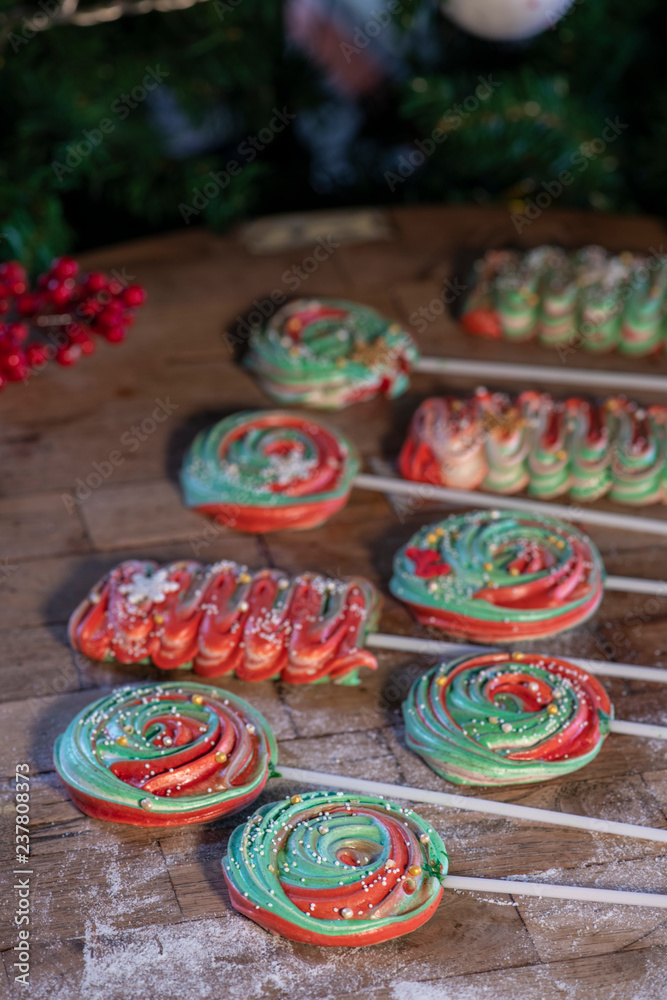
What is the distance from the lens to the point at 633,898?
148 centimetres

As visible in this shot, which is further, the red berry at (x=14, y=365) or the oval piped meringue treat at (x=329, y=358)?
the oval piped meringue treat at (x=329, y=358)

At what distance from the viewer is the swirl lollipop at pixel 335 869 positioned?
1.44 metres

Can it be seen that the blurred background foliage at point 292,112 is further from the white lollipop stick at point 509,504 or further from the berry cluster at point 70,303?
the white lollipop stick at point 509,504

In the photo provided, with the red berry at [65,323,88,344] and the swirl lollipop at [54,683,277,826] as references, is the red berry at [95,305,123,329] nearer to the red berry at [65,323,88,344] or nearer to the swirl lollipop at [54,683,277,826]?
the red berry at [65,323,88,344]

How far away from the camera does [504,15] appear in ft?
7.13

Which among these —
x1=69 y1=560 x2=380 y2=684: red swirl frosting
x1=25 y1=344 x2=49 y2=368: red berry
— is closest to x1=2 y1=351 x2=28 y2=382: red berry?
x1=25 y1=344 x2=49 y2=368: red berry

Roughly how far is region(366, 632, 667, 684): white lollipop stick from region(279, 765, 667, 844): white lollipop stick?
269 millimetres

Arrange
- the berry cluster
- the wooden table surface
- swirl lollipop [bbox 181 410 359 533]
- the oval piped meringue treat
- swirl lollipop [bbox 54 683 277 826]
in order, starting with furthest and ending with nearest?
the oval piped meringue treat < the berry cluster < swirl lollipop [bbox 181 410 359 533] < swirl lollipop [bbox 54 683 277 826] < the wooden table surface

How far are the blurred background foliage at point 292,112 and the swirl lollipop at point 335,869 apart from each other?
5.01 ft

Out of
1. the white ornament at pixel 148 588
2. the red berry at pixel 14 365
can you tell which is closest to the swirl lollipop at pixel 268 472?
the white ornament at pixel 148 588

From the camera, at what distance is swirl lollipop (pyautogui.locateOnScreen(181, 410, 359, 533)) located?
2.06m

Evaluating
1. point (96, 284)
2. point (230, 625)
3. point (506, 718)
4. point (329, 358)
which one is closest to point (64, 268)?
point (96, 284)

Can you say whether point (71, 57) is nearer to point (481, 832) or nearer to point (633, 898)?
point (481, 832)

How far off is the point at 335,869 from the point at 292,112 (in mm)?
2079
